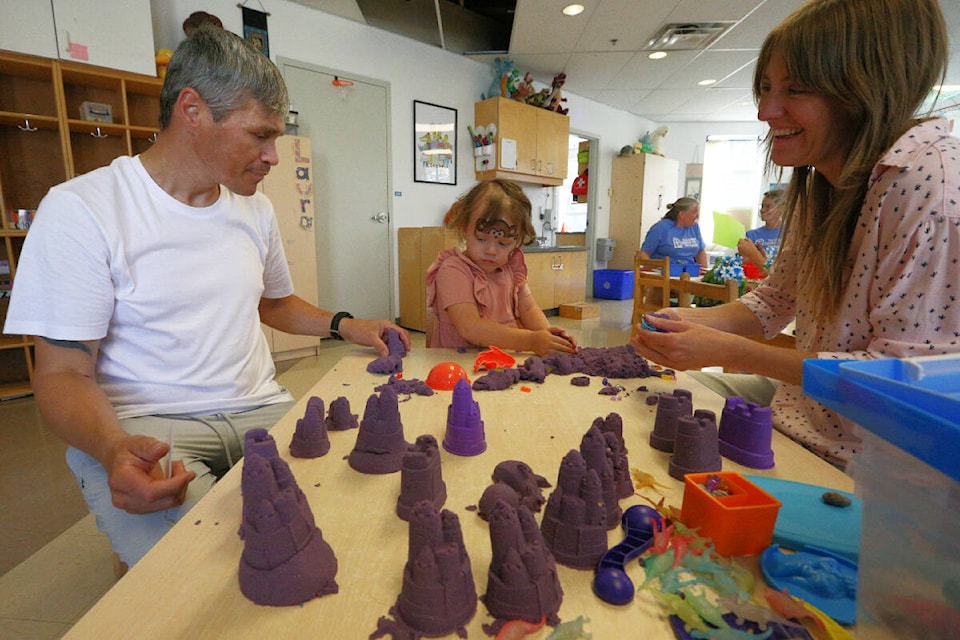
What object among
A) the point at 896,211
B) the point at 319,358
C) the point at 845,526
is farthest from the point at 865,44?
the point at 319,358

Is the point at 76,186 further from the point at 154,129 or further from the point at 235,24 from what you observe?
the point at 235,24

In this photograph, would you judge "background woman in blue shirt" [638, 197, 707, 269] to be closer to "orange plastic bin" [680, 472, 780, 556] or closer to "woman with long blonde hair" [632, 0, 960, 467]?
"woman with long blonde hair" [632, 0, 960, 467]

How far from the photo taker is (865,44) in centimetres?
91

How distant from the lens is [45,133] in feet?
10.9

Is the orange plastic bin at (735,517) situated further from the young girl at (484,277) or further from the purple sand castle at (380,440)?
the young girl at (484,277)

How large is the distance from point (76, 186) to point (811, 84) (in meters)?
1.57

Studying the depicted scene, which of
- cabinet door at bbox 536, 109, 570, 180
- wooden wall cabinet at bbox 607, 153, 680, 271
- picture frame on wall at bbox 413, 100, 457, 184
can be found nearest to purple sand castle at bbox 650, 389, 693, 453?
picture frame on wall at bbox 413, 100, 457, 184

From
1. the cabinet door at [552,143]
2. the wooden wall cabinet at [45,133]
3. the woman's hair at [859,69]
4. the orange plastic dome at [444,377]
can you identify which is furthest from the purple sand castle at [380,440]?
the cabinet door at [552,143]

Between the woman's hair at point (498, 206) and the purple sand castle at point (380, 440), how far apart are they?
1.10m

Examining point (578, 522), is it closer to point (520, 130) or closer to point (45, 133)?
point (45, 133)

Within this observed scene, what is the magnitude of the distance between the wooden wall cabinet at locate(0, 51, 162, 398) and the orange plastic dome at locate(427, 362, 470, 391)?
3.11 m

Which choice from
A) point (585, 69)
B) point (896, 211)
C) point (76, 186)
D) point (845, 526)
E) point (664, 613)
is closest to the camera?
point (664, 613)

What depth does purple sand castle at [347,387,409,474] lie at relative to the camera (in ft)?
2.56

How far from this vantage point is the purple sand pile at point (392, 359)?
1308 millimetres
